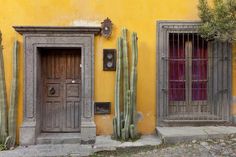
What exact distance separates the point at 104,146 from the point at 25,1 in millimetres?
3542

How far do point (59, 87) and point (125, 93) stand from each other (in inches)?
66.0

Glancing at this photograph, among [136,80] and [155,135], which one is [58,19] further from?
[155,135]

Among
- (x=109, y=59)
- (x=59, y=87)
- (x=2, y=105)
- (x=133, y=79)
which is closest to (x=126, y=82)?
(x=133, y=79)

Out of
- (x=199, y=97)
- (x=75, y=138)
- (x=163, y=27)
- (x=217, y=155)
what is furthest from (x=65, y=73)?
(x=217, y=155)

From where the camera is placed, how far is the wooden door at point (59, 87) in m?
9.22

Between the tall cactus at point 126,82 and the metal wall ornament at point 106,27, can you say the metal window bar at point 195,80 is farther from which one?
the metal wall ornament at point 106,27

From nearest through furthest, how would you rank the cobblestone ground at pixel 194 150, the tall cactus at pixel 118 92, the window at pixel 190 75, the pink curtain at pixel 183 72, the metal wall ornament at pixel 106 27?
1. the cobblestone ground at pixel 194 150
2. the tall cactus at pixel 118 92
3. the metal wall ornament at pixel 106 27
4. the window at pixel 190 75
5. the pink curtain at pixel 183 72

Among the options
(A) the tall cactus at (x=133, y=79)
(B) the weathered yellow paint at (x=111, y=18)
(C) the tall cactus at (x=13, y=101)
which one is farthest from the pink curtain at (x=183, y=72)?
(C) the tall cactus at (x=13, y=101)

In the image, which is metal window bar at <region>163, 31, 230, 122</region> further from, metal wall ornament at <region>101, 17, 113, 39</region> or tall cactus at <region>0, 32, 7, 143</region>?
tall cactus at <region>0, 32, 7, 143</region>

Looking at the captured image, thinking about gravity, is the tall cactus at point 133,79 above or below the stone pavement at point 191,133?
above

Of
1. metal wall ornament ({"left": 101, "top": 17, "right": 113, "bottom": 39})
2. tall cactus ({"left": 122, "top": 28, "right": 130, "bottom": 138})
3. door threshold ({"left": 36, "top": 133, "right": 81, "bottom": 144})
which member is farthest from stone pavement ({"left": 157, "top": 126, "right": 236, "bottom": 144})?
metal wall ornament ({"left": 101, "top": 17, "right": 113, "bottom": 39})

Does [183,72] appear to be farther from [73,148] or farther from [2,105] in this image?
[2,105]

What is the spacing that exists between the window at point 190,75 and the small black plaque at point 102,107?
3.66 feet

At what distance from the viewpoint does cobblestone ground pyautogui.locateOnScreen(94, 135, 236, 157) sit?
23.7 feet
